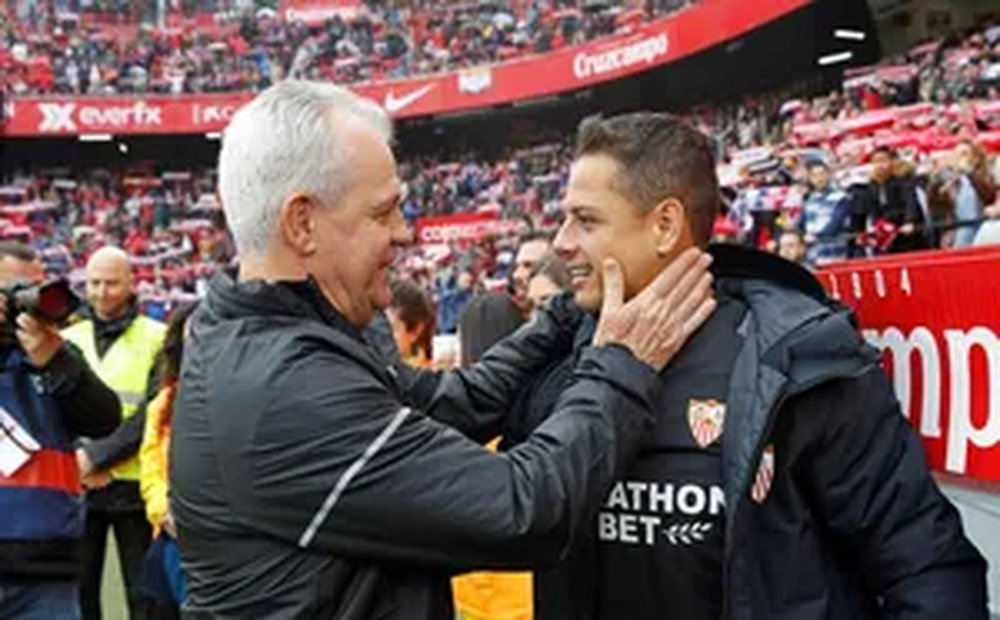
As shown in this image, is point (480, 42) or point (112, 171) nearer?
point (480, 42)

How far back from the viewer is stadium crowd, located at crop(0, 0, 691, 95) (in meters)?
29.2

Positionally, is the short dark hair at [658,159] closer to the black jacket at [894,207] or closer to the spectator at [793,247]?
the black jacket at [894,207]

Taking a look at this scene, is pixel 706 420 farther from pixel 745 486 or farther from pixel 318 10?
pixel 318 10

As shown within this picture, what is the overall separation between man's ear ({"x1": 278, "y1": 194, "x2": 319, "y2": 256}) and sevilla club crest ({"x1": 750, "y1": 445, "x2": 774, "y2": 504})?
62 cm

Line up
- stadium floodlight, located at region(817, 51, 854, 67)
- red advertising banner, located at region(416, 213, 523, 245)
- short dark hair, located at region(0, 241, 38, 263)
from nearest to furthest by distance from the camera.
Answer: short dark hair, located at region(0, 241, 38, 263)
stadium floodlight, located at region(817, 51, 854, 67)
red advertising banner, located at region(416, 213, 523, 245)

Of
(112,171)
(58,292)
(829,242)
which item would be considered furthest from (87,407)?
(112,171)

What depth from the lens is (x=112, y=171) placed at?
3178cm

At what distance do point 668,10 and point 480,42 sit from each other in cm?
742

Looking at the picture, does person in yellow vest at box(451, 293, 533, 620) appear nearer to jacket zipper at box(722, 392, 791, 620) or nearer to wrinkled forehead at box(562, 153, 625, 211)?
wrinkled forehead at box(562, 153, 625, 211)

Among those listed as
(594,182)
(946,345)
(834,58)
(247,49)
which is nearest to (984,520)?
(946,345)

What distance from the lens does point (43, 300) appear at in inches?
114

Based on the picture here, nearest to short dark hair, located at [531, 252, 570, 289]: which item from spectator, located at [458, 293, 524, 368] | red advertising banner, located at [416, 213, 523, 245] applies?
spectator, located at [458, 293, 524, 368]

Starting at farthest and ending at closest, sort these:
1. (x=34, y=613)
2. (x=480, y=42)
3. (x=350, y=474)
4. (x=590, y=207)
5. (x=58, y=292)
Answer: (x=480, y=42), (x=34, y=613), (x=58, y=292), (x=590, y=207), (x=350, y=474)

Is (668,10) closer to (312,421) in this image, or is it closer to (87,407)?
(87,407)
